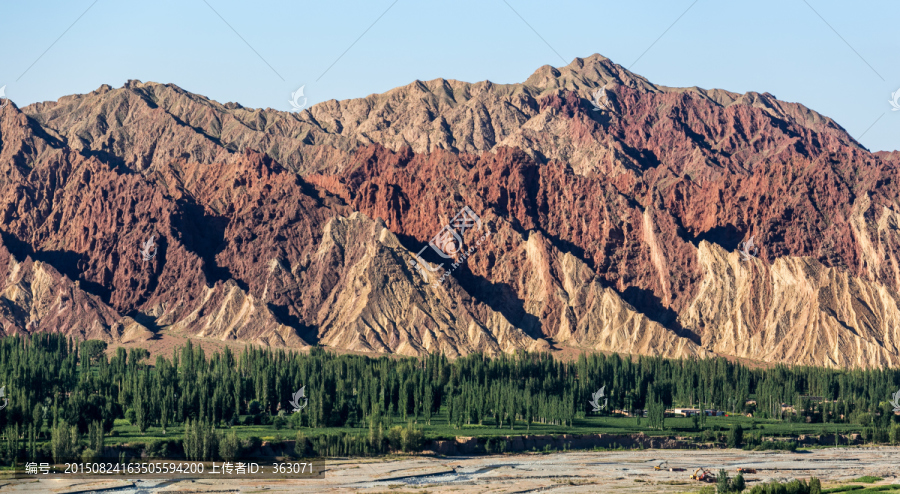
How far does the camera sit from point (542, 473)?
133125 mm

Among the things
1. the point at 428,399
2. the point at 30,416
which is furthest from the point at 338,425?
the point at 30,416

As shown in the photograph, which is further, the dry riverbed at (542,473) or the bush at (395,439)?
the bush at (395,439)

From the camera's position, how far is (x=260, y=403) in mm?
178500

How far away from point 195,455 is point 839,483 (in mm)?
63347

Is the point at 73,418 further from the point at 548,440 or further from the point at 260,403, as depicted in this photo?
the point at 548,440

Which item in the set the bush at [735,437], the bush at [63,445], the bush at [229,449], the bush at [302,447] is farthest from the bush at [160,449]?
the bush at [735,437]

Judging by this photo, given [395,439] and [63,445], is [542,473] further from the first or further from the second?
[63,445]

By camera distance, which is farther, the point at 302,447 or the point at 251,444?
the point at 302,447

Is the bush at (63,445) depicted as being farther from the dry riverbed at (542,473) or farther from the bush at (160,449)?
the dry riverbed at (542,473)

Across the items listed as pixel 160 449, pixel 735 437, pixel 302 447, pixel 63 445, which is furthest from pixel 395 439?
pixel 735 437

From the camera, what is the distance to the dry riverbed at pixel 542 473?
119 m

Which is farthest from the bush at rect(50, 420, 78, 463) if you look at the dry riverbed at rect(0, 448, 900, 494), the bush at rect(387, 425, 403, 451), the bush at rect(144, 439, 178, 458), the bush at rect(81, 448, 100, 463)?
the bush at rect(387, 425, 403, 451)

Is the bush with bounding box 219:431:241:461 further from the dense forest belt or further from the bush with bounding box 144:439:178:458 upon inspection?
the bush with bounding box 144:439:178:458

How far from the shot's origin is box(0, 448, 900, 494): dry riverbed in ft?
390
